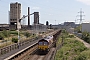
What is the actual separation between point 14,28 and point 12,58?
78.1 meters

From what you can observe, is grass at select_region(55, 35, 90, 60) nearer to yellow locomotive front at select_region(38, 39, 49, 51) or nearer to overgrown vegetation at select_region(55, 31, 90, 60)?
overgrown vegetation at select_region(55, 31, 90, 60)

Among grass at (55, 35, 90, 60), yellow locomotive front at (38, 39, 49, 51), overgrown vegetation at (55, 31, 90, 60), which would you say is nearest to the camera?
grass at (55, 35, 90, 60)

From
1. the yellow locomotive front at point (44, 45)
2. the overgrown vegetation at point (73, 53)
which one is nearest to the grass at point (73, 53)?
the overgrown vegetation at point (73, 53)

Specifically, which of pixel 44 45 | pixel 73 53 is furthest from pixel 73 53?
pixel 44 45

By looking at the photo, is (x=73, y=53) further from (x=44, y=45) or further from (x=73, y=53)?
(x=44, y=45)

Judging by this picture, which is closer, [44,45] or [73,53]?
[73,53]

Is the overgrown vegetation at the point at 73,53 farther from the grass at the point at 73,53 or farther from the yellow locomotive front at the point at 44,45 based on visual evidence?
the yellow locomotive front at the point at 44,45

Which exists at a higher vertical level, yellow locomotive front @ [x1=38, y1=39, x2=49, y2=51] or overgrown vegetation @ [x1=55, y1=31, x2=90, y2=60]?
yellow locomotive front @ [x1=38, y1=39, x2=49, y2=51]

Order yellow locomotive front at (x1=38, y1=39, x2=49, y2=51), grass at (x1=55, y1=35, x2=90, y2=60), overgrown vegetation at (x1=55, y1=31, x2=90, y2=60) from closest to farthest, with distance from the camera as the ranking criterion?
grass at (x1=55, y1=35, x2=90, y2=60), overgrown vegetation at (x1=55, y1=31, x2=90, y2=60), yellow locomotive front at (x1=38, y1=39, x2=49, y2=51)

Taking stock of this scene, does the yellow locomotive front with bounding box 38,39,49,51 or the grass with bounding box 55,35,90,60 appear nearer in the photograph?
the grass with bounding box 55,35,90,60

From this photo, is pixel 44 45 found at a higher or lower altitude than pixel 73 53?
higher

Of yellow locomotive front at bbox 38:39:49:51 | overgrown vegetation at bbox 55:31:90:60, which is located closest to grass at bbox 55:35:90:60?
overgrown vegetation at bbox 55:31:90:60

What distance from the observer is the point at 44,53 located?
32750 millimetres

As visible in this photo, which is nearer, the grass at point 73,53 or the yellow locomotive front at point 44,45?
the grass at point 73,53
